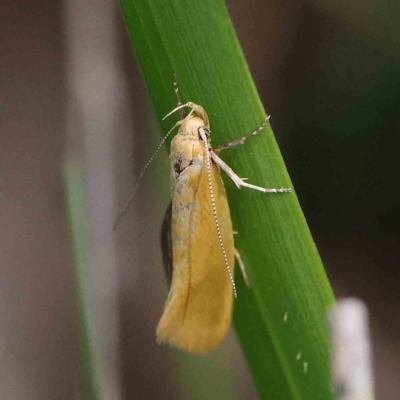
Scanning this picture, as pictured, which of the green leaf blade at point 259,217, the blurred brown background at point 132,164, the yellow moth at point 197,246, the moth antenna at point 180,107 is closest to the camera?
the green leaf blade at point 259,217

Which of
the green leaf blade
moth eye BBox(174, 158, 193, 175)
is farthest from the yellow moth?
the green leaf blade

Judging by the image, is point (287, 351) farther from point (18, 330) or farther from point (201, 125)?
point (18, 330)

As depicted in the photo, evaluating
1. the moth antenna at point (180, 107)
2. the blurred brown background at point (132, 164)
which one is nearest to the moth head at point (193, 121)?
the moth antenna at point (180, 107)

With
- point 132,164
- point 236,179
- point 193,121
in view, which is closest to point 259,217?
point 236,179

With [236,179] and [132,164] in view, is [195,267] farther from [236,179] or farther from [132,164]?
[132,164]

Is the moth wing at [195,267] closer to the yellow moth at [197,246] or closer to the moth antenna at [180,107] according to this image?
the yellow moth at [197,246]
